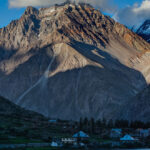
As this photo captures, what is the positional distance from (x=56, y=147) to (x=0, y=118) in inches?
1558

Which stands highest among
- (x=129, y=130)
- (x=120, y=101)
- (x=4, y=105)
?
(x=120, y=101)

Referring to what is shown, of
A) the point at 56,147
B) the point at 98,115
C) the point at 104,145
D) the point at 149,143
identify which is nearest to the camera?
the point at 56,147

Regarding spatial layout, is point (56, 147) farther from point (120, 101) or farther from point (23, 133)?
point (120, 101)

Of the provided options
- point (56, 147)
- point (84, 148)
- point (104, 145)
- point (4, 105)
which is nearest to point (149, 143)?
point (104, 145)

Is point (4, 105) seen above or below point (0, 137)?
above

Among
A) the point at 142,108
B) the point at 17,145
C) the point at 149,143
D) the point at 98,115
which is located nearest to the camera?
the point at 17,145

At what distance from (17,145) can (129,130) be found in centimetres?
5519

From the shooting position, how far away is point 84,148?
79.5 metres

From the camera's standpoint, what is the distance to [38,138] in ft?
280

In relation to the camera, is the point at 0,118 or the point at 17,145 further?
the point at 0,118

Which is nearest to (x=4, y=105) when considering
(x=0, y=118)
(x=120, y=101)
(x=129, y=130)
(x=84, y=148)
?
(x=0, y=118)

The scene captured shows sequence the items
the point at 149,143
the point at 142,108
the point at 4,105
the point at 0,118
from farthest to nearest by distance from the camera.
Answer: the point at 142,108, the point at 4,105, the point at 0,118, the point at 149,143

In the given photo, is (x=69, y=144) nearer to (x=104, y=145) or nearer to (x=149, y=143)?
(x=104, y=145)

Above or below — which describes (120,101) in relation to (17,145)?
above
